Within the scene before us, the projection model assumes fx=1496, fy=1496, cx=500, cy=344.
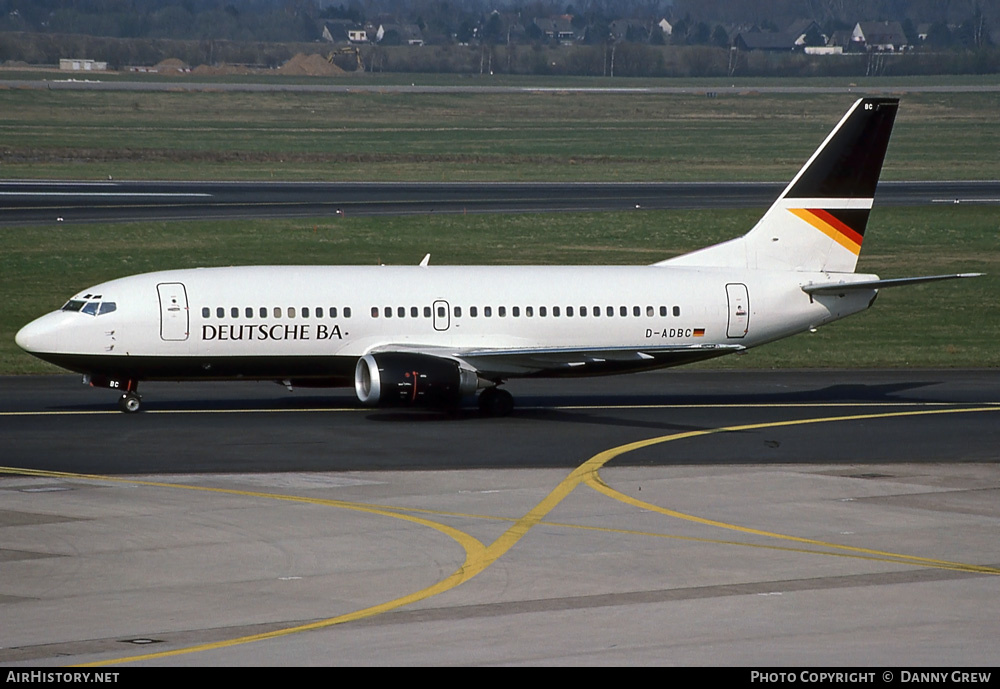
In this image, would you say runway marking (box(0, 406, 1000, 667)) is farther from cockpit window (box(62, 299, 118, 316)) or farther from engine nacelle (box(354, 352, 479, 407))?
cockpit window (box(62, 299, 118, 316))

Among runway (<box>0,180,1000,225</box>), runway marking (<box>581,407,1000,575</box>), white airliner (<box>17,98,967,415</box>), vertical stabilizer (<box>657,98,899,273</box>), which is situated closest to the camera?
runway marking (<box>581,407,1000,575</box>)

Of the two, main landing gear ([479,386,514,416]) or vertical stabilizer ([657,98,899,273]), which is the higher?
vertical stabilizer ([657,98,899,273])

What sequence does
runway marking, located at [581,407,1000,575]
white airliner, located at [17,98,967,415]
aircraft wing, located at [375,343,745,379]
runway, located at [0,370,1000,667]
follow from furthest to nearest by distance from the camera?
white airliner, located at [17,98,967,415]
aircraft wing, located at [375,343,745,379]
runway marking, located at [581,407,1000,575]
runway, located at [0,370,1000,667]

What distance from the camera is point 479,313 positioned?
4166 cm

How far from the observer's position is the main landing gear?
1646 inches

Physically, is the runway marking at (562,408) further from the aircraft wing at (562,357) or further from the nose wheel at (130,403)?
the aircraft wing at (562,357)

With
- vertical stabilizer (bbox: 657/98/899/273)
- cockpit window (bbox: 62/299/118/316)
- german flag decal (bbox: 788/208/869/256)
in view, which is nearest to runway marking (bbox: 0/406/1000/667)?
cockpit window (bbox: 62/299/118/316)

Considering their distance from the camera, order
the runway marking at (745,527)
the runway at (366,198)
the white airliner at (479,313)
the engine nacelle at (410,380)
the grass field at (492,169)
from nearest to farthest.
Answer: the runway marking at (745,527), the engine nacelle at (410,380), the white airliner at (479,313), the grass field at (492,169), the runway at (366,198)

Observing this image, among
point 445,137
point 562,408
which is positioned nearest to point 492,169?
point 445,137

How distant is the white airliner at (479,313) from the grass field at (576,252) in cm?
962

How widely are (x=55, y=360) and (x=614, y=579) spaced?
21.4 meters

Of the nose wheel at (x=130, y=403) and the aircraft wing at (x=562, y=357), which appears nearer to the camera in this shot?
the aircraft wing at (x=562, y=357)

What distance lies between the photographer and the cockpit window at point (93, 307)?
39.8m

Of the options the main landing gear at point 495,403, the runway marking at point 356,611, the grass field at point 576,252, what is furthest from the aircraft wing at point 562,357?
the grass field at point 576,252
